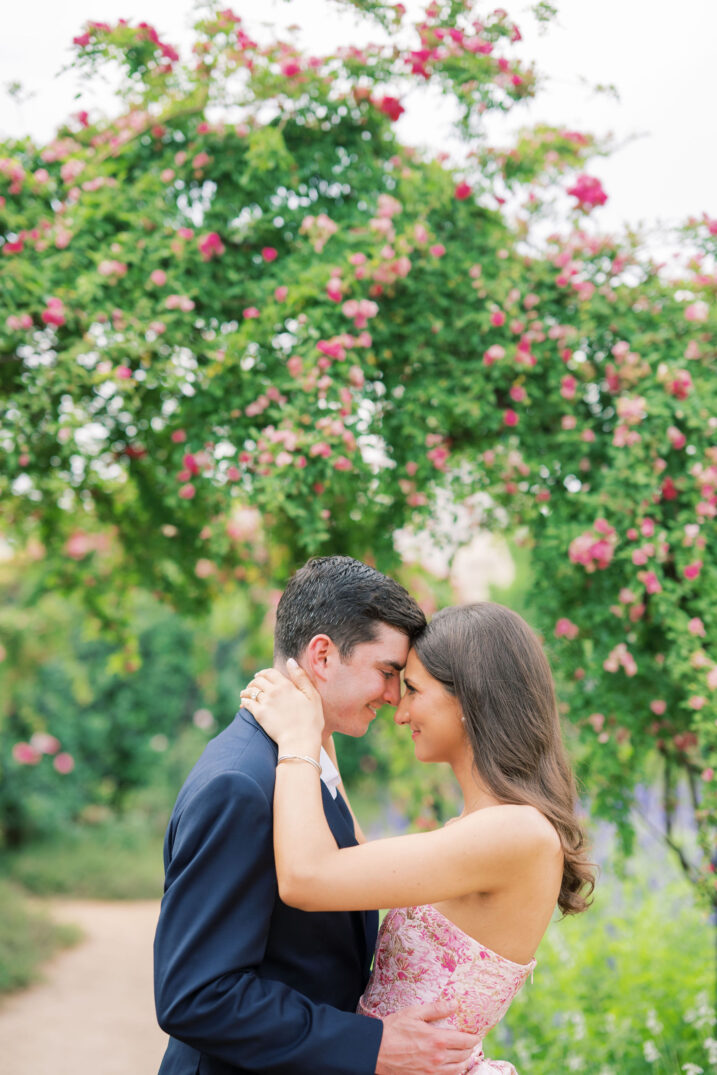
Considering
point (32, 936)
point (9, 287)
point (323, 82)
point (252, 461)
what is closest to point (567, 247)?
point (323, 82)

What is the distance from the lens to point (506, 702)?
223 centimetres

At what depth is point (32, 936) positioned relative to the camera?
7.27m

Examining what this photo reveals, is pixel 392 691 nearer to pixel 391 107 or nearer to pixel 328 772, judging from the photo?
pixel 328 772

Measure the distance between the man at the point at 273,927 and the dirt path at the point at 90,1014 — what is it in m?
4.13

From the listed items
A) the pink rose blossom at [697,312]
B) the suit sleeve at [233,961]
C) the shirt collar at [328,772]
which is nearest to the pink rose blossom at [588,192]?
the pink rose blossom at [697,312]

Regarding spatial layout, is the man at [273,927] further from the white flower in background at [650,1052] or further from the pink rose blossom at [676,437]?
the white flower in background at [650,1052]

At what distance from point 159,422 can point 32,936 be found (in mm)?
5338

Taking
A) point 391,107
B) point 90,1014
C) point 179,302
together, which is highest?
point 391,107

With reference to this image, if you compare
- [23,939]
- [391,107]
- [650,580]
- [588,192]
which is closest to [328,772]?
[650,580]

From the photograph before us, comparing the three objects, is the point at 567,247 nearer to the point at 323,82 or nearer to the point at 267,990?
the point at 323,82

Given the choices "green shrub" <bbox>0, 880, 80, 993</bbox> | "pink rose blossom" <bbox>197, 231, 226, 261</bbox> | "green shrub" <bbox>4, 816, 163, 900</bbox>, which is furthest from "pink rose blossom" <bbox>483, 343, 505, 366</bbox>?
"green shrub" <bbox>4, 816, 163, 900</bbox>

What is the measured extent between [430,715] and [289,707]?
1.24ft

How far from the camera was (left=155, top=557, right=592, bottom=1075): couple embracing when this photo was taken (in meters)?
1.88

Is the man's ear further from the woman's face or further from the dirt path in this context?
the dirt path
